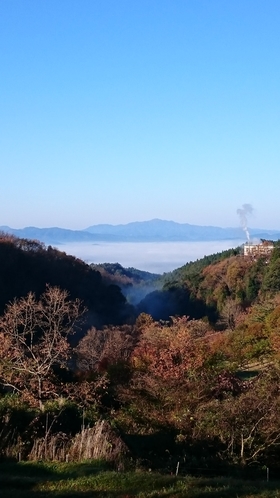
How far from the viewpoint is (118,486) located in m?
6.63

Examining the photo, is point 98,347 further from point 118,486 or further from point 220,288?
point 220,288

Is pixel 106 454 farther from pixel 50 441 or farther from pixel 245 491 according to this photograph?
pixel 245 491

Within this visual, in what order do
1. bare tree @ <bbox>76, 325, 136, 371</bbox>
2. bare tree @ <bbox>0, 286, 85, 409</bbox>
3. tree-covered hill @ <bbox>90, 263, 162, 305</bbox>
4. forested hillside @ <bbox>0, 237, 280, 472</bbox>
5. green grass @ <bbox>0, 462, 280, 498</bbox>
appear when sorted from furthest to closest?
1. tree-covered hill @ <bbox>90, 263, 162, 305</bbox>
2. bare tree @ <bbox>76, 325, 136, 371</bbox>
3. bare tree @ <bbox>0, 286, 85, 409</bbox>
4. forested hillside @ <bbox>0, 237, 280, 472</bbox>
5. green grass @ <bbox>0, 462, 280, 498</bbox>

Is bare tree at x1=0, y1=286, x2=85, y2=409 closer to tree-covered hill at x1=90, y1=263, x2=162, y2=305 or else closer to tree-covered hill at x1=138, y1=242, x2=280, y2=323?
tree-covered hill at x1=138, y1=242, x2=280, y2=323

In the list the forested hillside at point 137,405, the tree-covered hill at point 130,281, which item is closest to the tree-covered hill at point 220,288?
the tree-covered hill at point 130,281

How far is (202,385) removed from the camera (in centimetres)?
1218

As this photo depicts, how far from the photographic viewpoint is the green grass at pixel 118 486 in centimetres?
629

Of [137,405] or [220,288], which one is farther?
[220,288]

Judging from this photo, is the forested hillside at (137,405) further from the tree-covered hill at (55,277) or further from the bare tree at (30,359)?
the tree-covered hill at (55,277)

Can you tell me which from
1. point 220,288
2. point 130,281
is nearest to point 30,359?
point 220,288

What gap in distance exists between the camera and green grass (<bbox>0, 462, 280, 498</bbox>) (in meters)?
6.29

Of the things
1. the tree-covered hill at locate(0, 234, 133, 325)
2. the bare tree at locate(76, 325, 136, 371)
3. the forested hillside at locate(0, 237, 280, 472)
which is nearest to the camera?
the forested hillside at locate(0, 237, 280, 472)

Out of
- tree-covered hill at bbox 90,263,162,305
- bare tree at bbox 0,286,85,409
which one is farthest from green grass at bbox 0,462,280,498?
tree-covered hill at bbox 90,263,162,305

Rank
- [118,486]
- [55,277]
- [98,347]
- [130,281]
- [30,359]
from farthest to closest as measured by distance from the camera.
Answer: [130,281] < [55,277] < [98,347] < [30,359] < [118,486]
